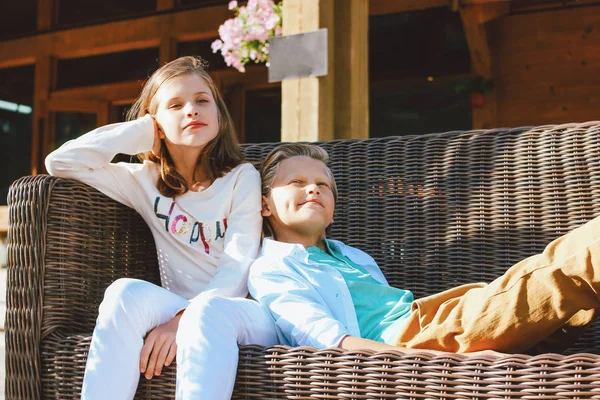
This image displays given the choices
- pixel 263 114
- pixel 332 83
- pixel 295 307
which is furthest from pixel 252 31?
pixel 263 114

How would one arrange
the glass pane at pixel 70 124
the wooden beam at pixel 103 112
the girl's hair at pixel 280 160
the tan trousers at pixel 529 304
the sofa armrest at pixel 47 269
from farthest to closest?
the glass pane at pixel 70 124 < the wooden beam at pixel 103 112 < the girl's hair at pixel 280 160 < the sofa armrest at pixel 47 269 < the tan trousers at pixel 529 304

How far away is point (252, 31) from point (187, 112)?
165 centimetres

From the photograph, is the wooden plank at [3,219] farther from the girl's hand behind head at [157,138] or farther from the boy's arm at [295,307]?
the boy's arm at [295,307]

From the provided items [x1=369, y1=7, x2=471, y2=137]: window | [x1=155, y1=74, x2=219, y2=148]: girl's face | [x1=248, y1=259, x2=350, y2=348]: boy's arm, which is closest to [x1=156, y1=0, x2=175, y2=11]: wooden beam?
[x1=369, y1=7, x2=471, y2=137]: window

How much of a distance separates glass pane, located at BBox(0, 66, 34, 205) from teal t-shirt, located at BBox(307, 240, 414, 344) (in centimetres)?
577

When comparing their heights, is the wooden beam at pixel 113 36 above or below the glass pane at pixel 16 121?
above

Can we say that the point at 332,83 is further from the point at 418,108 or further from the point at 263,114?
the point at 263,114

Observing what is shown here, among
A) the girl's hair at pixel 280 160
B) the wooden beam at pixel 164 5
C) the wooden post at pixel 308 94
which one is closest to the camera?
the girl's hair at pixel 280 160

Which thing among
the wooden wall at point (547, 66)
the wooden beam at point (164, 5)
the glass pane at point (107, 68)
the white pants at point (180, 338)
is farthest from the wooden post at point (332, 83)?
the glass pane at point (107, 68)

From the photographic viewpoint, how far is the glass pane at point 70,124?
677cm

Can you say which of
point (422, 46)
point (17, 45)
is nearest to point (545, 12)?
point (422, 46)

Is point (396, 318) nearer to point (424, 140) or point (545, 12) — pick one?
point (424, 140)

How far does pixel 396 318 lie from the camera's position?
1.69 meters

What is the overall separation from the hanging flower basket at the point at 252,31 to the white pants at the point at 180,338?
2.05 meters
